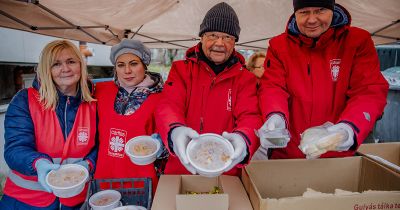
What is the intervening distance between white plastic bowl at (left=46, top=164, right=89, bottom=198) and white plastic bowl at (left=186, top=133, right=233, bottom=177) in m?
0.67

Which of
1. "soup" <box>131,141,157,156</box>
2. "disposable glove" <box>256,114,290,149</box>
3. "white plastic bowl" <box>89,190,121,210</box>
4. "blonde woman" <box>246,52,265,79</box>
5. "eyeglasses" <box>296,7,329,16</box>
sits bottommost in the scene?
"white plastic bowl" <box>89,190,121,210</box>

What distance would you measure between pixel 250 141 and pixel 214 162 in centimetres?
31

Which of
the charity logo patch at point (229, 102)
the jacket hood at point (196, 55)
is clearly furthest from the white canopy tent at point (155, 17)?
the charity logo patch at point (229, 102)

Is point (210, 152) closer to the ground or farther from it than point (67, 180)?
farther from it

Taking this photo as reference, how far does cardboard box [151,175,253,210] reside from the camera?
1374mm

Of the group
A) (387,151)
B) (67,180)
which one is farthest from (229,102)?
(387,151)

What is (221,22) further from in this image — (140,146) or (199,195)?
(199,195)

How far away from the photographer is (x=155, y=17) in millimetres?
3533

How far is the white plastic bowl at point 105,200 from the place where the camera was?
5.53 ft

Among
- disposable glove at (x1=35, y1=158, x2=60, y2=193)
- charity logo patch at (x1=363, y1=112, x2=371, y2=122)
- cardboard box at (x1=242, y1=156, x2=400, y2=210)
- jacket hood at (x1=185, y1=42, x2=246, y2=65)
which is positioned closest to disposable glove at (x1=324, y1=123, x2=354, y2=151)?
charity logo patch at (x1=363, y1=112, x2=371, y2=122)

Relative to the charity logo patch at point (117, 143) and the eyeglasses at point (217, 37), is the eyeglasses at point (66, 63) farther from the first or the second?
the eyeglasses at point (217, 37)

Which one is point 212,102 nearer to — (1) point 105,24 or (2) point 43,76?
(2) point 43,76

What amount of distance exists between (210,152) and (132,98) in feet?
3.55

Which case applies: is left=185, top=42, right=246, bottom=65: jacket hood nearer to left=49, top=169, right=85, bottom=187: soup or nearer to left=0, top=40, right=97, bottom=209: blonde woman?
left=0, top=40, right=97, bottom=209: blonde woman
